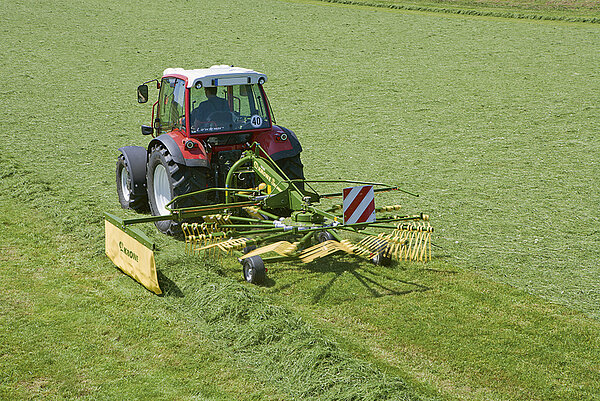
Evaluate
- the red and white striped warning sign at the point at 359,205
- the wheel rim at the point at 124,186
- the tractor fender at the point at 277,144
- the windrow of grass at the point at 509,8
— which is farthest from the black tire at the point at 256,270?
the windrow of grass at the point at 509,8

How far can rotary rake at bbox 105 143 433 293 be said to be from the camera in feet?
21.9

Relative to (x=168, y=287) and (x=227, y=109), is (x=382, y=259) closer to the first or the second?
(x=168, y=287)

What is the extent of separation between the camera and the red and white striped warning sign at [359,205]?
6645mm

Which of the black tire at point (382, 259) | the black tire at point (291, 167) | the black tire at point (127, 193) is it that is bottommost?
the black tire at point (382, 259)

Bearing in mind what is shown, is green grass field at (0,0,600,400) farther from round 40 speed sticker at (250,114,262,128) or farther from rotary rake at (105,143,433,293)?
round 40 speed sticker at (250,114,262,128)

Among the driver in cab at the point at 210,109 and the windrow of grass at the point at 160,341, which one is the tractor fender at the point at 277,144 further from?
the windrow of grass at the point at 160,341

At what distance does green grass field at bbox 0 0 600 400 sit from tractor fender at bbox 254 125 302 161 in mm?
1460

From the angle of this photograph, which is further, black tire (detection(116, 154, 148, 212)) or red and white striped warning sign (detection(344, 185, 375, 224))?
black tire (detection(116, 154, 148, 212))

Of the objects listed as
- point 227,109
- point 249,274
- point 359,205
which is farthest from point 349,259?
point 227,109

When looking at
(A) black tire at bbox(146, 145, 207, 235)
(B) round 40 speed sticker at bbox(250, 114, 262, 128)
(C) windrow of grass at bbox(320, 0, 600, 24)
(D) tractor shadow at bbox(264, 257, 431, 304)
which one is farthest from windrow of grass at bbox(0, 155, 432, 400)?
(C) windrow of grass at bbox(320, 0, 600, 24)

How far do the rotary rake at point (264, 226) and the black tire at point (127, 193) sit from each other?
1.37m

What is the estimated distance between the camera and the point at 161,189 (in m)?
8.56

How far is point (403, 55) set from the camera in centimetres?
2055

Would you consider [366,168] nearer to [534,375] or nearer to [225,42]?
[534,375]
